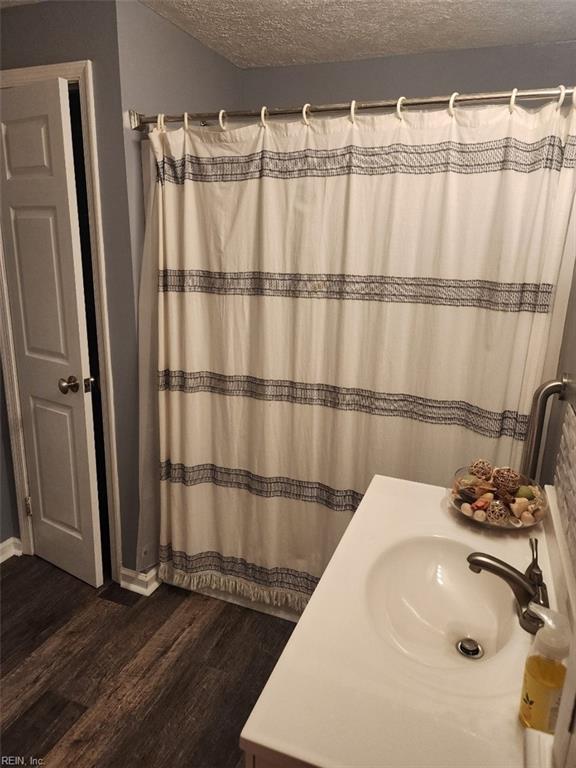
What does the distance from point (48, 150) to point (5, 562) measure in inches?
75.6

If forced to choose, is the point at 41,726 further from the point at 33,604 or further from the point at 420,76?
the point at 420,76

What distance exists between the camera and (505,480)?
138 cm

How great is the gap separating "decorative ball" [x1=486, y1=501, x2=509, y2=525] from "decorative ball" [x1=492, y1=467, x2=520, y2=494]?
58mm

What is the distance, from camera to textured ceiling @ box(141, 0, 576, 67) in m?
1.72

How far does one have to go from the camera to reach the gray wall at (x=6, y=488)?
2438mm

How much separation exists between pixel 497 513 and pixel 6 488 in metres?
2.29

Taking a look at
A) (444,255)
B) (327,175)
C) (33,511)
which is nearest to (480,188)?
(444,255)

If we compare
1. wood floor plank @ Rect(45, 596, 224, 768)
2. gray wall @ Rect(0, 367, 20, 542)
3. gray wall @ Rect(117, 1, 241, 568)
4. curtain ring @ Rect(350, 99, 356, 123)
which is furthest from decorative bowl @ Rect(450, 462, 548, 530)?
gray wall @ Rect(0, 367, 20, 542)

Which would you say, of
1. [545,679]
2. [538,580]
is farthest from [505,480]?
[545,679]

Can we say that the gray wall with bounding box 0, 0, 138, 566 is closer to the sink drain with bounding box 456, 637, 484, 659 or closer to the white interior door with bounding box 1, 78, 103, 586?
the white interior door with bounding box 1, 78, 103, 586

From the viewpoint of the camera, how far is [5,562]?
8.18 feet

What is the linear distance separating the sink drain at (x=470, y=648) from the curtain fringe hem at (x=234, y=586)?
1109mm

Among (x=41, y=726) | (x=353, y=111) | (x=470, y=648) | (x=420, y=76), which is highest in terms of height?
(x=420, y=76)

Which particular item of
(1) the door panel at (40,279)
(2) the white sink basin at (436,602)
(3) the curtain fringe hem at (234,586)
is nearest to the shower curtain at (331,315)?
(3) the curtain fringe hem at (234,586)
